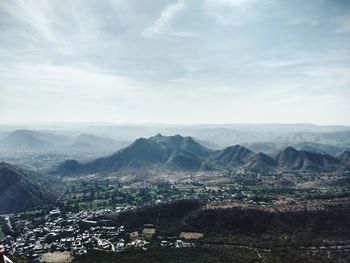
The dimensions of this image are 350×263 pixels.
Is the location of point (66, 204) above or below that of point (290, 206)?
below

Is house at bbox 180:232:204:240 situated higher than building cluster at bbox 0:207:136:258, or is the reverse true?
house at bbox 180:232:204:240

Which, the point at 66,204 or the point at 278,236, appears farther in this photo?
the point at 66,204

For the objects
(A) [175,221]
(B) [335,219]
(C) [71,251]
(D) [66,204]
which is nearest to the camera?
(C) [71,251]

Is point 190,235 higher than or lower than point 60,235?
higher

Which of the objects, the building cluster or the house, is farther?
the house

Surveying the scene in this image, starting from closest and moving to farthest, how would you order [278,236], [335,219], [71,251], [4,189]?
[71,251]
[278,236]
[335,219]
[4,189]

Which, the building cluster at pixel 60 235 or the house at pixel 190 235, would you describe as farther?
the house at pixel 190 235

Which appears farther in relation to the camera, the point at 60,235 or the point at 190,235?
the point at 60,235

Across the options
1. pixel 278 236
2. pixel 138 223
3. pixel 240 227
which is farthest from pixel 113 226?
pixel 278 236

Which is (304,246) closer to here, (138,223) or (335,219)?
(335,219)

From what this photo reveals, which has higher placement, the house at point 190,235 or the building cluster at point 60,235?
the house at point 190,235
